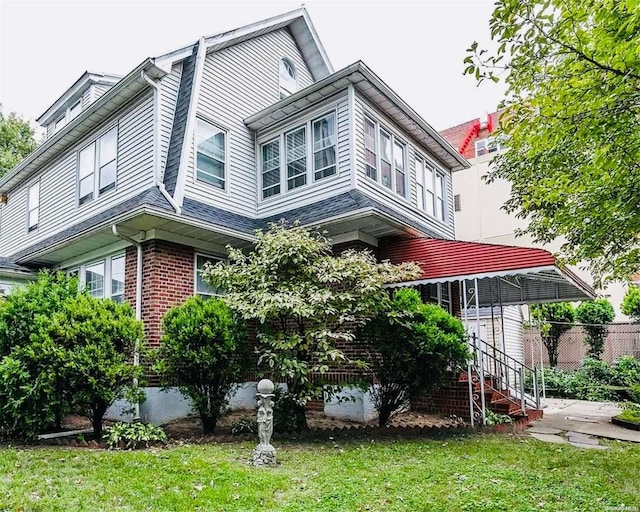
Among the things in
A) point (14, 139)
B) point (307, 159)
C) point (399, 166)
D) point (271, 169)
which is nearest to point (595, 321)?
point (399, 166)

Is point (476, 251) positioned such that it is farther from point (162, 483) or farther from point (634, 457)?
point (162, 483)

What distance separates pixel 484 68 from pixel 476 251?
14.1 feet

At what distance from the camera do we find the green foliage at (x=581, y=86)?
14.1ft

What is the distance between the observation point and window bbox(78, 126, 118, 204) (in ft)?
35.4

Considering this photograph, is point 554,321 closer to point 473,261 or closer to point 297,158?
point 473,261

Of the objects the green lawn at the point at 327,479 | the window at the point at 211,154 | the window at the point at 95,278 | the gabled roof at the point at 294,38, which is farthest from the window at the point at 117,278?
the gabled roof at the point at 294,38

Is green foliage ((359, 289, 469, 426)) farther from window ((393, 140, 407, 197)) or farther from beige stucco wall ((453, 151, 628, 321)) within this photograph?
beige stucco wall ((453, 151, 628, 321))

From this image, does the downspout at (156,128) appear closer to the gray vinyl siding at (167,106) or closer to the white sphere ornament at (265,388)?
the gray vinyl siding at (167,106)

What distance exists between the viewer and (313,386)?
749cm

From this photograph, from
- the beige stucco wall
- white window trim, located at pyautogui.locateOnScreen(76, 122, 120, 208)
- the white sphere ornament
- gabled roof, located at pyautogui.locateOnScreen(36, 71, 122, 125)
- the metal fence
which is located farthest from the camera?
the beige stucco wall

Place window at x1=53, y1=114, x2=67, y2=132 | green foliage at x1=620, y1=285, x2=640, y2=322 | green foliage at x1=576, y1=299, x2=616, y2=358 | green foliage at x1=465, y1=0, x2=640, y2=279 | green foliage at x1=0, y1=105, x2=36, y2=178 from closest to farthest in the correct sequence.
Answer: green foliage at x1=465, y1=0, x2=640, y2=279, window at x1=53, y1=114, x2=67, y2=132, green foliage at x1=576, y1=299, x2=616, y2=358, green foliage at x1=620, y1=285, x2=640, y2=322, green foliage at x1=0, y1=105, x2=36, y2=178

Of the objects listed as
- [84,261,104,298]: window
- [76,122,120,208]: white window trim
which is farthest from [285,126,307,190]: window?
[84,261,104,298]: window

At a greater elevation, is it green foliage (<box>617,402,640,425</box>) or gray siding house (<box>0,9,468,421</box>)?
gray siding house (<box>0,9,468,421</box>)

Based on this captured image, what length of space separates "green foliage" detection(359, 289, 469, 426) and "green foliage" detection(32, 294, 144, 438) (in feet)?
12.0
